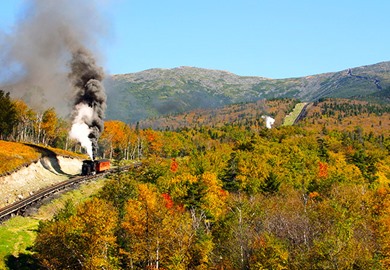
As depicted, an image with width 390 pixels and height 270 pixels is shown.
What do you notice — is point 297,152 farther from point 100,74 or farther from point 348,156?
point 100,74

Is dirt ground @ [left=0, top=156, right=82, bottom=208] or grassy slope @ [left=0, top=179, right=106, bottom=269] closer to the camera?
grassy slope @ [left=0, top=179, right=106, bottom=269]

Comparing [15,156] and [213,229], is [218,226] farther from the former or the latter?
[15,156]

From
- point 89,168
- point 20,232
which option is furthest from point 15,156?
point 20,232

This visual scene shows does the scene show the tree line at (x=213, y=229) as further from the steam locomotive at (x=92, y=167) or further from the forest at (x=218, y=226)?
the steam locomotive at (x=92, y=167)

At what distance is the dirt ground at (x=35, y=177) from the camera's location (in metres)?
64.9

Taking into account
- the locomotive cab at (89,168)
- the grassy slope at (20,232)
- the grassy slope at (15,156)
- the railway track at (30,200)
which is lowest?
the grassy slope at (20,232)

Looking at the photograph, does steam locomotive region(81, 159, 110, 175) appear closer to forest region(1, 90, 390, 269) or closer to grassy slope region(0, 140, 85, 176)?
forest region(1, 90, 390, 269)

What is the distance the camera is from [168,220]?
41594 millimetres

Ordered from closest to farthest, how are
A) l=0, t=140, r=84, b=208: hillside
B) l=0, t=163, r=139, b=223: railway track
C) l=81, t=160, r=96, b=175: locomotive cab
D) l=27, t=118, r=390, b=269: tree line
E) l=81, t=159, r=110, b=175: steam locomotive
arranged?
l=27, t=118, r=390, b=269: tree line < l=0, t=163, r=139, b=223: railway track < l=0, t=140, r=84, b=208: hillside < l=81, t=160, r=96, b=175: locomotive cab < l=81, t=159, r=110, b=175: steam locomotive

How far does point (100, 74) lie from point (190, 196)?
1317 inches

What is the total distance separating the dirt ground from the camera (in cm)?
6488

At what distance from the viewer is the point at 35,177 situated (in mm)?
76188

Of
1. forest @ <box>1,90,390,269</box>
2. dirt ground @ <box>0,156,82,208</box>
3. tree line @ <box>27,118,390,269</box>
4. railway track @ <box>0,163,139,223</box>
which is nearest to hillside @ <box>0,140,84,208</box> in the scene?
dirt ground @ <box>0,156,82,208</box>

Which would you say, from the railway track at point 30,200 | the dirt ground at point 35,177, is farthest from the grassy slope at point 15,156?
the railway track at point 30,200
